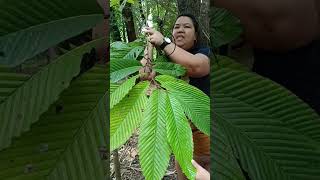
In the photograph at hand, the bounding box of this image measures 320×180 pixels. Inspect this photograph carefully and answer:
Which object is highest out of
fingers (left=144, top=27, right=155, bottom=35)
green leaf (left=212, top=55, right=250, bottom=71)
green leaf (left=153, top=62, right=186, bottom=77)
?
fingers (left=144, top=27, right=155, bottom=35)

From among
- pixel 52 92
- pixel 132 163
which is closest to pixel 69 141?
pixel 52 92

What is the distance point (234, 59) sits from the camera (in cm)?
41

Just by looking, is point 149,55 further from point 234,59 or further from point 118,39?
point 234,59

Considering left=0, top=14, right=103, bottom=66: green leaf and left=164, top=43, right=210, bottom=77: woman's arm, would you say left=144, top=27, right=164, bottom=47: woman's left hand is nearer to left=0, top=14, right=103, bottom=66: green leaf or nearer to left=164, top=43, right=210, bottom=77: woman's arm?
left=164, top=43, right=210, bottom=77: woman's arm

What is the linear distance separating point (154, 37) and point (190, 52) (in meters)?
0.13

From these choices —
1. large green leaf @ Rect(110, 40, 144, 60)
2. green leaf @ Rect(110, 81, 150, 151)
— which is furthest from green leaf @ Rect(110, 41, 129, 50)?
green leaf @ Rect(110, 81, 150, 151)

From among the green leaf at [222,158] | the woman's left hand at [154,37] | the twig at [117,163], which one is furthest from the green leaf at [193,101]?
the twig at [117,163]

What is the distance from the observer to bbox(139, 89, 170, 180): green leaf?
634 millimetres

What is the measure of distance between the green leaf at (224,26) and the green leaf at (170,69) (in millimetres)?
294

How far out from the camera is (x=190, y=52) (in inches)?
33.2

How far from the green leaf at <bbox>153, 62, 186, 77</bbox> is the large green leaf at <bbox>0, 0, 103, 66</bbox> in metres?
0.32

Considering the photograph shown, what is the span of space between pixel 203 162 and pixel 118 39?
344mm

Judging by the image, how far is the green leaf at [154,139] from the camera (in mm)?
634

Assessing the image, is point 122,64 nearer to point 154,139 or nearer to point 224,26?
point 154,139
